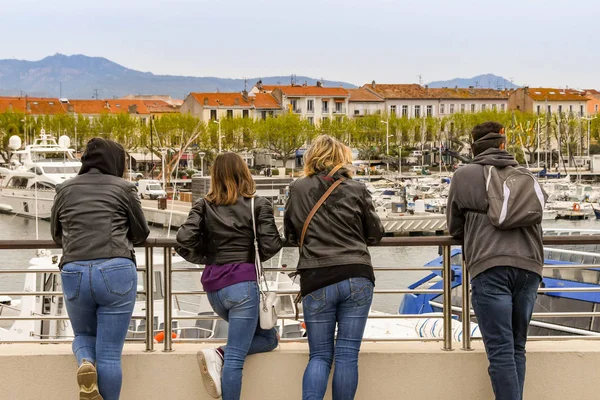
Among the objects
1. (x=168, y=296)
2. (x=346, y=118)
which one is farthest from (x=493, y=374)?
(x=346, y=118)

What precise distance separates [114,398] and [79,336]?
0.38m

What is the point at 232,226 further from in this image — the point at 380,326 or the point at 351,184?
the point at 380,326

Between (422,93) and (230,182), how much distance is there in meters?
124

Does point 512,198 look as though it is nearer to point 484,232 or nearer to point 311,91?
point 484,232

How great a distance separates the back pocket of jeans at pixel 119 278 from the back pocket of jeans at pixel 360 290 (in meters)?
1.14

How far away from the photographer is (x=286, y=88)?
389 feet

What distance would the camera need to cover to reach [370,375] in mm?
5359

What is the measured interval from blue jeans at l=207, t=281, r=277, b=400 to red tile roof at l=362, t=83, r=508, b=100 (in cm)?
11951

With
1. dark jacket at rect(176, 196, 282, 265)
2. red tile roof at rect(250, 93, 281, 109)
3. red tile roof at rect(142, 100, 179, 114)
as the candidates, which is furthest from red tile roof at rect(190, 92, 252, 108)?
dark jacket at rect(176, 196, 282, 265)

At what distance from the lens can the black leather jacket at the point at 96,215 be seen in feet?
15.5

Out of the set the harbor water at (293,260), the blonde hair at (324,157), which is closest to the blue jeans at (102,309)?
the blonde hair at (324,157)

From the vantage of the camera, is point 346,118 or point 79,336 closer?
point 79,336

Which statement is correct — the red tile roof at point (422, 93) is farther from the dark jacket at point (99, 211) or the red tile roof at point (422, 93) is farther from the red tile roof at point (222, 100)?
the dark jacket at point (99, 211)

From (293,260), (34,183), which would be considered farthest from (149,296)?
(34,183)
